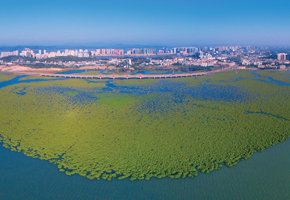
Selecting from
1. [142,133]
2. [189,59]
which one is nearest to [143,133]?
[142,133]

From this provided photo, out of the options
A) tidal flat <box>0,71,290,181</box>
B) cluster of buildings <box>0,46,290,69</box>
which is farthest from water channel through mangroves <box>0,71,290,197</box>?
cluster of buildings <box>0,46,290,69</box>

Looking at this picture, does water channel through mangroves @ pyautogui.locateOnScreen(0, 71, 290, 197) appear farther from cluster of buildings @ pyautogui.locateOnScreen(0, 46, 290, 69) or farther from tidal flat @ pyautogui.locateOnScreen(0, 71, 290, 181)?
cluster of buildings @ pyautogui.locateOnScreen(0, 46, 290, 69)

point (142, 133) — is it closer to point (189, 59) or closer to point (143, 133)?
point (143, 133)

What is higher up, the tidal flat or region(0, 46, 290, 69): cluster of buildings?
region(0, 46, 290, 69): cluster of buildings

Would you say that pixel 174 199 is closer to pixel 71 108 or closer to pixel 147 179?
pixel 147 179

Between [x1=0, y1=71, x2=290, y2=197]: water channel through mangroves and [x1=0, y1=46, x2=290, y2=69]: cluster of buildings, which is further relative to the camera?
[x1=0, y1=46, x2=290, y2=69]: cluster of buildings

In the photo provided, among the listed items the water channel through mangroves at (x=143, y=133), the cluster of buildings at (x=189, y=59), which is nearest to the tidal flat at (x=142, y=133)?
the water channel through mangroves at (x=143, y=133)

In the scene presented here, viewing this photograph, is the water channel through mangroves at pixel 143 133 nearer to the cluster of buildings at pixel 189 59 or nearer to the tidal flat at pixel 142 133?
the tidal flat at pixel 142 133

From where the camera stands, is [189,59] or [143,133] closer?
[143,133]
